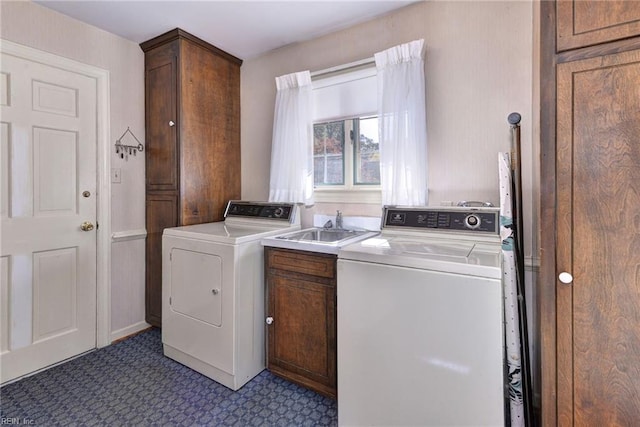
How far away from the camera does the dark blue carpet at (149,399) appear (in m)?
1.59

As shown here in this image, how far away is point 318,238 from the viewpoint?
2.14 m

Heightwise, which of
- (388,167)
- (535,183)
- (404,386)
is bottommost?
(404,386)

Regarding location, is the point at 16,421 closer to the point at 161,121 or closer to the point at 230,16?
the point at 161,121

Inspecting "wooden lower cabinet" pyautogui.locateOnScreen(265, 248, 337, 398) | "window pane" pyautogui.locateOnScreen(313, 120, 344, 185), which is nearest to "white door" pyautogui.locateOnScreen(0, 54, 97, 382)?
"wooden lower cabinet" pyautogui.locateOnScreen(265, 248, 337, 398)

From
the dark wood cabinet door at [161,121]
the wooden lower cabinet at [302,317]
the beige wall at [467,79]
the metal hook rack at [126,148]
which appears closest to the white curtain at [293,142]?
the beige wall at [467,79]

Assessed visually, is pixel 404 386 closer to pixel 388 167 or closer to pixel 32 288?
pixel 388 167

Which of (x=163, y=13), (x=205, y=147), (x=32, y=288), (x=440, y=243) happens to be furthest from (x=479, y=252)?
(x=32, y=288)

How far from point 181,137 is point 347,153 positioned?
133 centimetres

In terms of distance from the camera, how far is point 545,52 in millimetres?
1067

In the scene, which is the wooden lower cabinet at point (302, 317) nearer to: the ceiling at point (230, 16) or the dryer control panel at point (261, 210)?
the dryer control panel at point (261, 210)

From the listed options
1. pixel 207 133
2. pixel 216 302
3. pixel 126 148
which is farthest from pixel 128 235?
pixel 216 302

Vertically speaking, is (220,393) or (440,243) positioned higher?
(440,243)

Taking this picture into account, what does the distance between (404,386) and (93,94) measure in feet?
9.31

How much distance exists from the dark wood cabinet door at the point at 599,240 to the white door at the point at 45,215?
9.41 feet
